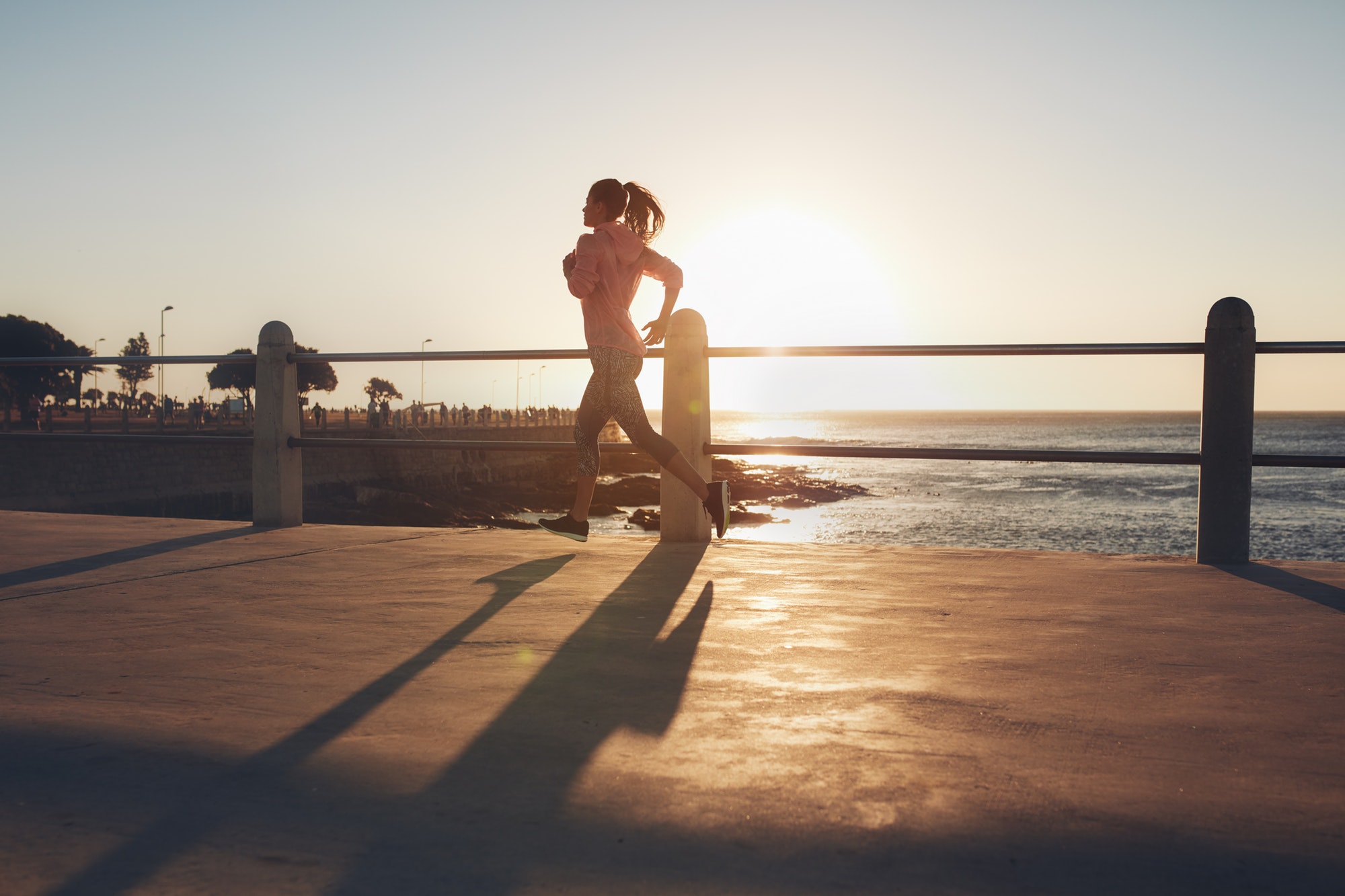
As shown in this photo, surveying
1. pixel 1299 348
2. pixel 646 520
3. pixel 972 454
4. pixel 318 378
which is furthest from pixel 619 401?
pixel 318 378

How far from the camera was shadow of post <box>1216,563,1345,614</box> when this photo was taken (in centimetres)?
305

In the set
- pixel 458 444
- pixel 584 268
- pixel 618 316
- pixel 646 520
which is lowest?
pixel 646 520

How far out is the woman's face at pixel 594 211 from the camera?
4090 millimetres

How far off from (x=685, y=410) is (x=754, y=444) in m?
0.39

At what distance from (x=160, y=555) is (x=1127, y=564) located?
4.16 m

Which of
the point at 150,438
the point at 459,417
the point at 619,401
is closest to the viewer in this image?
the point at 619,401

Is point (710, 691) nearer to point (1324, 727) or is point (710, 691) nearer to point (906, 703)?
point (906, 703)

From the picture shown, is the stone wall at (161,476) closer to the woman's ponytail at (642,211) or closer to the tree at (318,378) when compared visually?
the woman's ponytail at (642,211)

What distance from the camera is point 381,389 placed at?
11394cm

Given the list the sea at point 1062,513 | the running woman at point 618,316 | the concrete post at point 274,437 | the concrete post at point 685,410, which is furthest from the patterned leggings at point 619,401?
the sea at point 1062,513

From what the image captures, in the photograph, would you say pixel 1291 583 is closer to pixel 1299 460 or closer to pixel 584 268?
pixel 1299 460

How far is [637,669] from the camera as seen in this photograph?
2.16m

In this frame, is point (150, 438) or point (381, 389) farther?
point (381, 389)

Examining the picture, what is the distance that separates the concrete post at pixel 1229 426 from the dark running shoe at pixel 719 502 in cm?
203
